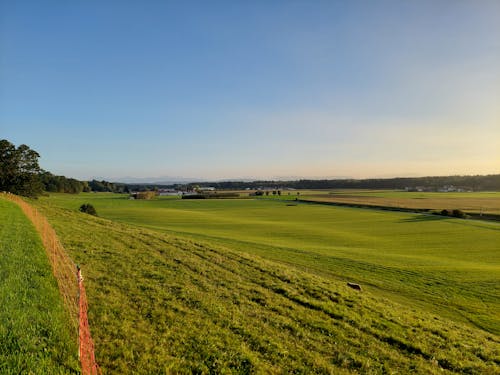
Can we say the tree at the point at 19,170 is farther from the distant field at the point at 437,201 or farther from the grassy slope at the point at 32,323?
the distant field at the point at 437,201

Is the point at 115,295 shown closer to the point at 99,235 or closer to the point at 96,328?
the point at 96,328

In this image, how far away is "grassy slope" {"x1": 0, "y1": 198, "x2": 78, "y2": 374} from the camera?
225 inches

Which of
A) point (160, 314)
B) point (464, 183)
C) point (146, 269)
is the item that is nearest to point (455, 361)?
point (160, 314)

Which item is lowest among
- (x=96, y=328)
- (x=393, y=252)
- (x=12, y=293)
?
(x=393, y=252)

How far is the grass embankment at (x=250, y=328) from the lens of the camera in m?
7.29

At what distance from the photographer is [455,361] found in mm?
9125

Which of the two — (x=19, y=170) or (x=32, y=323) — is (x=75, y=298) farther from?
(x=19, y=170)

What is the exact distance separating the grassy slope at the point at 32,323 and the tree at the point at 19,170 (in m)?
70.6

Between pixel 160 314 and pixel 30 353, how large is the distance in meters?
3.74

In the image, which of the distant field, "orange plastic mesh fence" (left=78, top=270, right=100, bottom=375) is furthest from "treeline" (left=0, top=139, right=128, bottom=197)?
the distant field

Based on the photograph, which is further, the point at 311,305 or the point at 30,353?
the point at 311,305

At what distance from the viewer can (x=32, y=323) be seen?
698 centimetres

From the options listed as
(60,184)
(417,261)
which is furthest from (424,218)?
(60,184)

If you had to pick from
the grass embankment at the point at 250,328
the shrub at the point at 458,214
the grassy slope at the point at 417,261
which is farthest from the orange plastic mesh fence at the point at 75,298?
the shrub at the point at 458,214
